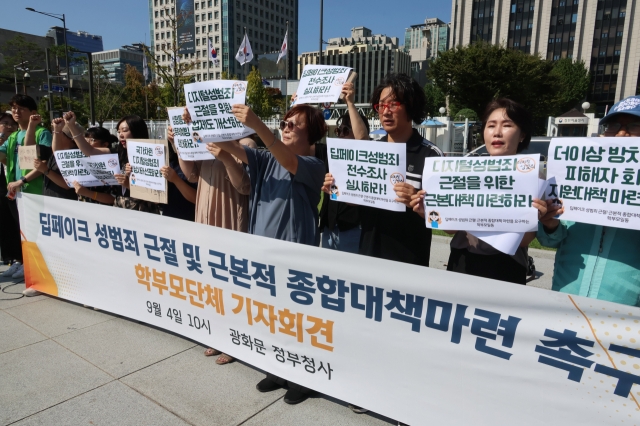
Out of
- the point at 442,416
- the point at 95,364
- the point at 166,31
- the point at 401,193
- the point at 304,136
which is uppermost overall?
the point at 166,31

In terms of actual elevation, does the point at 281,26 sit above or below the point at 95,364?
above

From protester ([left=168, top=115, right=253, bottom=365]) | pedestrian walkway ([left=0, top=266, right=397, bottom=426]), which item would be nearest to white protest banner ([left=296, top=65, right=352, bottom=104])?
protester ([left=168, top=115, right=253, bottom=365])

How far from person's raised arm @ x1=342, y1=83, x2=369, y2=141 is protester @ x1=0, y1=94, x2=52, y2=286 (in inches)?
140

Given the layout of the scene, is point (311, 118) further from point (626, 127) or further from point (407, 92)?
point (626, 127)

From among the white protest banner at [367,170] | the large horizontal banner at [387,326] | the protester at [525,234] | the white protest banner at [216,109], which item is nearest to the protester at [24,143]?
the large horizontal banner at [387,326]

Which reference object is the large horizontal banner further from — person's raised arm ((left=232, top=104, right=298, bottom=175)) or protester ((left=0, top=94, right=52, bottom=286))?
protester ((left=0, top=94, right=52, bottom=286))

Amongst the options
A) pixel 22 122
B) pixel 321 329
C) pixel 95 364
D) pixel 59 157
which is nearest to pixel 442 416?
pixel 321 329

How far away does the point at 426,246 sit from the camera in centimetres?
264

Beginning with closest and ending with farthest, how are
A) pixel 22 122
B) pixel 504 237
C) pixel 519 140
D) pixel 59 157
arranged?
pixel 504 237 < pixel 519 140 < pixel 59 157 < pixel 22 122

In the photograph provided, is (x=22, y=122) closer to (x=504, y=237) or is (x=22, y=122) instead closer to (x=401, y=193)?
(x=401, y=193)

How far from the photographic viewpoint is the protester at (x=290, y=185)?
284cm

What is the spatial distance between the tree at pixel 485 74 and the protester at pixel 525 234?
39.7m

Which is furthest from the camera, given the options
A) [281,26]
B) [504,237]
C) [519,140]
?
[281,26]

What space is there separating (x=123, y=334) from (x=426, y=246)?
8.80 feet
